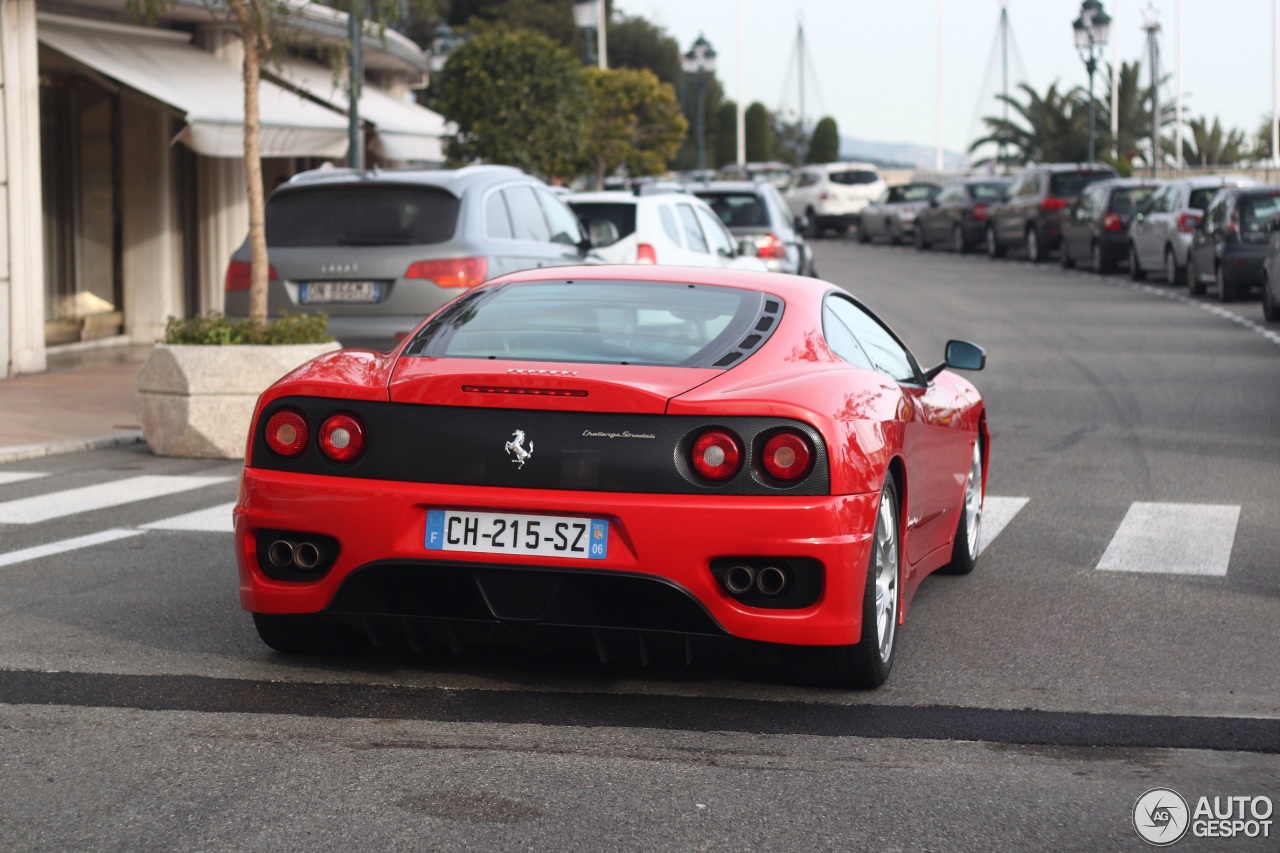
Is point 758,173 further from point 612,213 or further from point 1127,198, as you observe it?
point 612,213

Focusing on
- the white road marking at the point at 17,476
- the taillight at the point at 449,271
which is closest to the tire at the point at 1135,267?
the taillight at the point at 449,271

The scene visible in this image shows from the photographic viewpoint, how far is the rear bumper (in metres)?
5.28

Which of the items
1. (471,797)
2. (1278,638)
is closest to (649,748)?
(471,797)

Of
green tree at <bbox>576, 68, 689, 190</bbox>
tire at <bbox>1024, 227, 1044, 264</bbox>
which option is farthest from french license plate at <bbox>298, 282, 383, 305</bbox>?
green tree at <bbox>576, 68, 689, 190</bbox>

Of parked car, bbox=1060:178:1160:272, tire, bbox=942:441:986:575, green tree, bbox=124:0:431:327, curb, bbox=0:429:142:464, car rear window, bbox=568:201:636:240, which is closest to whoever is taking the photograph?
tire, bbox=942:441:986:575

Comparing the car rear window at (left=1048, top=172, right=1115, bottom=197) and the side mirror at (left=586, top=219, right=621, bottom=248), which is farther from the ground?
the car rear window at (left=1048, top=172, right=1115, bottom=197)

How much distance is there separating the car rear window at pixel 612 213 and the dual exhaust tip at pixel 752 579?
1205 centimetres

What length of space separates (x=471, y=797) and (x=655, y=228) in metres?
13.0

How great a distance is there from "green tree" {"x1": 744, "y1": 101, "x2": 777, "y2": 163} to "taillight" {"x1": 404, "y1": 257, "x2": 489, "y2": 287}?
78.7 metres

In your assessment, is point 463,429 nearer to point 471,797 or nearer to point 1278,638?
point 471,797

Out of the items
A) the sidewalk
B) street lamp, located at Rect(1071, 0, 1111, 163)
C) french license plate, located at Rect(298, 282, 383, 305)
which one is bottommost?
the sidewalk

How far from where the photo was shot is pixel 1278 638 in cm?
668

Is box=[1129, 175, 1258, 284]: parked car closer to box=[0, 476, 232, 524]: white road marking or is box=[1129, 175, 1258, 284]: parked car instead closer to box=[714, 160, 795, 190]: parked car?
box=[0, 476, 232, 524]: white road marking

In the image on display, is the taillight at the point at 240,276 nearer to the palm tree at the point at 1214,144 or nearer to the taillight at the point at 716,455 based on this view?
the taillight at the point at 716,455
